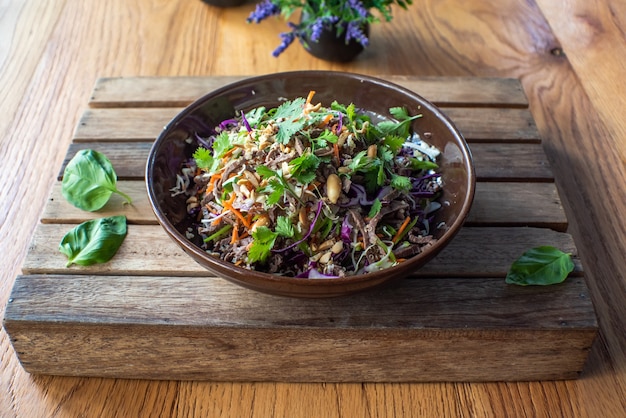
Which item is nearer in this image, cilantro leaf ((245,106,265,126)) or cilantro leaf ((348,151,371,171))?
cilantro leaf ((348,151,371,171))

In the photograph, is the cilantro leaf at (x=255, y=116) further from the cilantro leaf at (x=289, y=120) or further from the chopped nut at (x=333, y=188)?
the chopped nut at (x=333, y=188)

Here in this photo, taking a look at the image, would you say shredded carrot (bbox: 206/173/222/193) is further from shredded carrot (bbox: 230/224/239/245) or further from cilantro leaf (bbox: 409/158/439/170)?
cilantro leaf (bbox: 409/158/439/170)

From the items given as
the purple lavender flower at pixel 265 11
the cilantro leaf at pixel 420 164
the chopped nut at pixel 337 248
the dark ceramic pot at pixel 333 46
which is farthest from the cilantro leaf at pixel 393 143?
the purple lavender flower at pixel 265 11

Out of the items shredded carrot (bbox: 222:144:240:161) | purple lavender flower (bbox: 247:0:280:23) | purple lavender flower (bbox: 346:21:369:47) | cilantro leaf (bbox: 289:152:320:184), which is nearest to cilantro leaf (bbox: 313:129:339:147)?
cilantro leaf (bbox: 289:152:320:184)

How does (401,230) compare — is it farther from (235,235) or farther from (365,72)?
(365,72)

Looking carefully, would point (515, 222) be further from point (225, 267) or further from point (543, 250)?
point (225, 267)

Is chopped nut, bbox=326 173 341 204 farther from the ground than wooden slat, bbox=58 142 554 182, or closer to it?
farther from the ground

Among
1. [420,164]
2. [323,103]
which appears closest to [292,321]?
[420,164]

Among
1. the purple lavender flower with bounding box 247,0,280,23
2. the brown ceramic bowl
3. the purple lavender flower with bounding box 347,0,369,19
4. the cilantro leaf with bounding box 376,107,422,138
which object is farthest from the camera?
the purple lavender flower with bounding box 247,0,280,23
